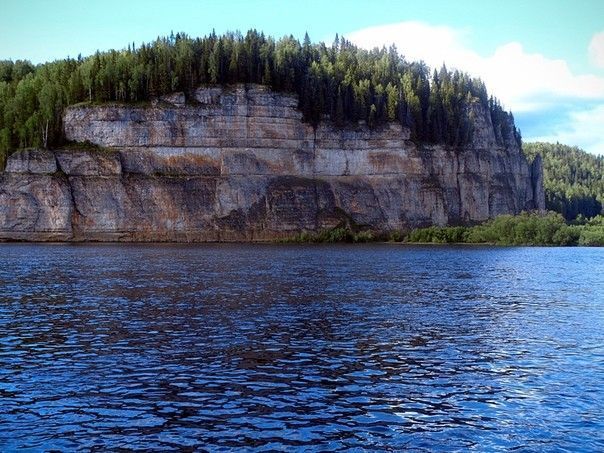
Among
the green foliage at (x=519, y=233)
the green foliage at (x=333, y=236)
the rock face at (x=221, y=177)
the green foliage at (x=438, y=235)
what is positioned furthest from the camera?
the green foliage at (x=438, y=235)

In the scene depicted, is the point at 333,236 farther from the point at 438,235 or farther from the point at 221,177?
the point at 221,177

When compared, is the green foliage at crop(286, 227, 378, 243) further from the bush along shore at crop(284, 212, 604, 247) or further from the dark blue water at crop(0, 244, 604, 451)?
the dark blue water at crop(0, 244, 604, 451)

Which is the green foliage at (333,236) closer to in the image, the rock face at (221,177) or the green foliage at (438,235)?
the rock face at (221,177)

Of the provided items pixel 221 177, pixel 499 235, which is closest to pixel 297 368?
pixel 221 177

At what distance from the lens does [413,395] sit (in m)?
21.9

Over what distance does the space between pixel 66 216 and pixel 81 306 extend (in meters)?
96.5

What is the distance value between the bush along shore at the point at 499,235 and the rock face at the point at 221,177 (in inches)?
138

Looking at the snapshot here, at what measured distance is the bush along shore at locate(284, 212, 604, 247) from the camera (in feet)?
475

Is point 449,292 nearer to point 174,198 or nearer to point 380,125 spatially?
point 174,198

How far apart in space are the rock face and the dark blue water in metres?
83.8

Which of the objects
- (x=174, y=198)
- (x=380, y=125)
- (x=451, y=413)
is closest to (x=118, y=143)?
(x=174, y=198)

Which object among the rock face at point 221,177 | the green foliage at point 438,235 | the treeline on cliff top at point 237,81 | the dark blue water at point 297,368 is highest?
the treeline on cliff top at point 237,81

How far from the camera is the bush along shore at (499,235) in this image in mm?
144750

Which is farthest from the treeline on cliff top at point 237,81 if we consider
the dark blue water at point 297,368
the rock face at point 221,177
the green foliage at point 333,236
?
the dark blue water at point 297,368
